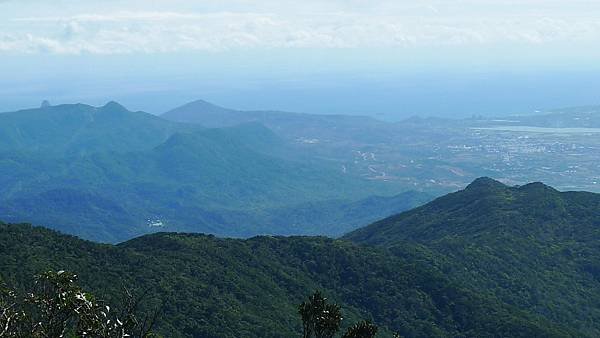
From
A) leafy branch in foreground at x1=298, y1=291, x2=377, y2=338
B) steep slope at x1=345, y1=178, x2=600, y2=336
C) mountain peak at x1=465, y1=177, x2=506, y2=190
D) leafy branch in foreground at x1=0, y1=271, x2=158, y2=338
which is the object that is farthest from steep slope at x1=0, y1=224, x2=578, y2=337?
mountain peak at x1=465, y1=177, x2=506, y2=190

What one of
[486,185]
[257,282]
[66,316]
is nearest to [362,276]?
[257,282]

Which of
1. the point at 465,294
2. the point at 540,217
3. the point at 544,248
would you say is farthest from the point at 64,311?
the point at 540,217

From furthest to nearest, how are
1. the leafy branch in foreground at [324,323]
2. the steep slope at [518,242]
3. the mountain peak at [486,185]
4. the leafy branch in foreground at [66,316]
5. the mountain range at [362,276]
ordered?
the mountain peak at [486,185] → the steep slope at [518,242] → the mountain range at [362,276] → the leafy branch in foreground at [324,323] → the leafy branch in foreground at [66,316]

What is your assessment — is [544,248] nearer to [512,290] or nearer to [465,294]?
[512,290]

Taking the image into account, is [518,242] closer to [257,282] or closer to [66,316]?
[257,282]

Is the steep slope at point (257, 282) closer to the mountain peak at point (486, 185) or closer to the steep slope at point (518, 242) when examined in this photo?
the steep slope at point (518, 242)

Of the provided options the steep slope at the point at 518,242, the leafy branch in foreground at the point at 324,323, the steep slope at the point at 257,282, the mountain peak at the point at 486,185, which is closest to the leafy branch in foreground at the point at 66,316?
the leafy branch in foreground at the point at 324,323
